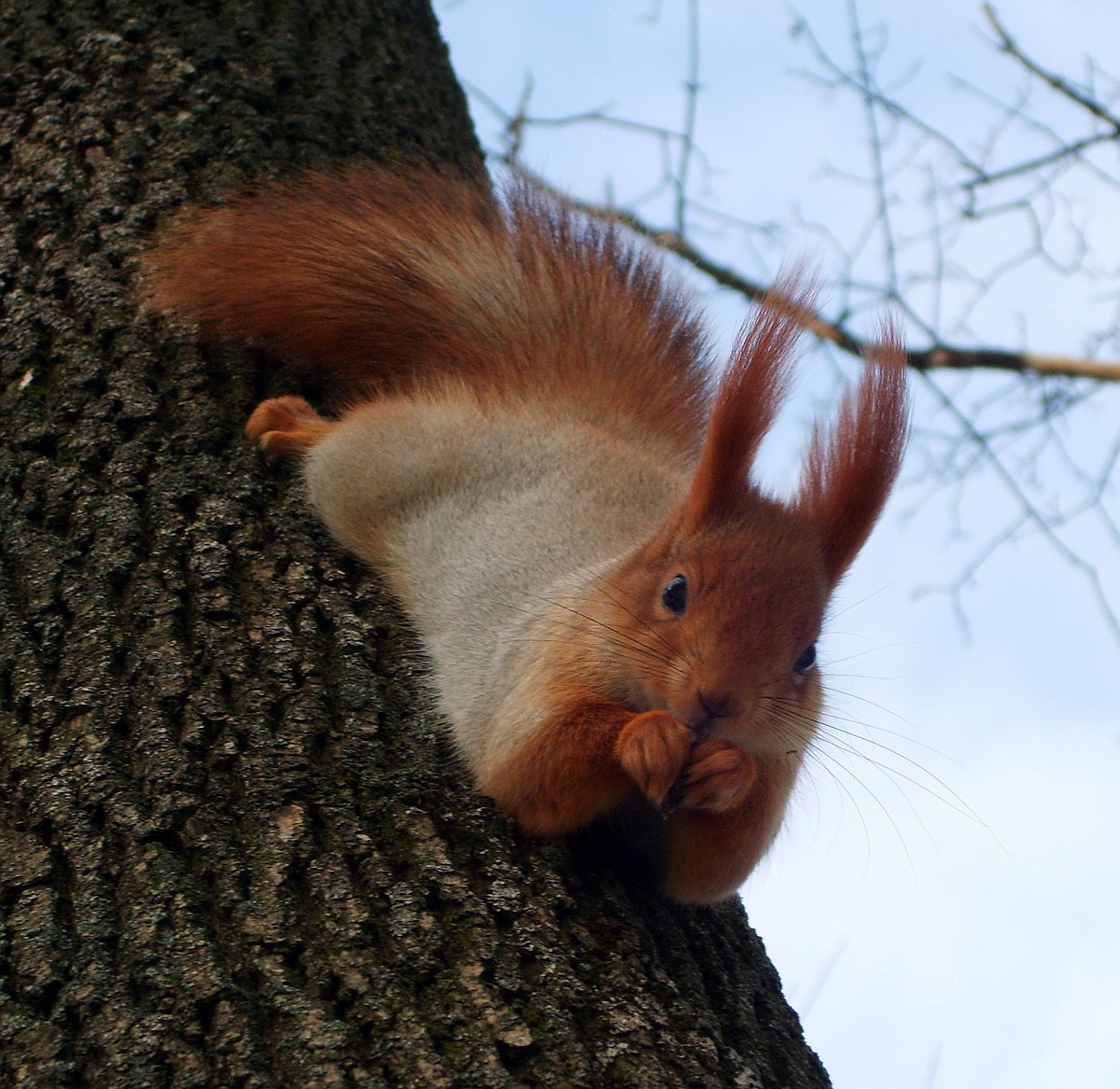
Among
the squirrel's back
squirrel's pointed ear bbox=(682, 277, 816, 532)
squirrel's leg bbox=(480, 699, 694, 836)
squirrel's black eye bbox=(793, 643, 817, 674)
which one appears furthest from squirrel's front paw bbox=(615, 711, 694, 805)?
the squirrel's back

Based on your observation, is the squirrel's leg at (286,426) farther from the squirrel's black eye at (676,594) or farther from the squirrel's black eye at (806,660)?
the squirrel's black eye at (806,660)

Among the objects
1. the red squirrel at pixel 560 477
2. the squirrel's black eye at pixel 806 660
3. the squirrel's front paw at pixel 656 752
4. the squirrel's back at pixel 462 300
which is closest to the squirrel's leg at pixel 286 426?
the red squirrel at pixel 560 477

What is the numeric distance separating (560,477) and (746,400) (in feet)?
1.75

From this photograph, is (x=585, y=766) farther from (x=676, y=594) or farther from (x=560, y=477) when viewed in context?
(x=560, y=477)

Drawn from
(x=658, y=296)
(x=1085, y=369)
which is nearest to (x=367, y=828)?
(x=658, y=296)

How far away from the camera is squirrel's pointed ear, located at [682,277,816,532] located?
7.04ft

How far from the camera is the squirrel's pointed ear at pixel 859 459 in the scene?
2219 millimetres

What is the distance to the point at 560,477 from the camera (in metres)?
2.61

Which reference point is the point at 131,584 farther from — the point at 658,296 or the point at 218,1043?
the point at 658,296

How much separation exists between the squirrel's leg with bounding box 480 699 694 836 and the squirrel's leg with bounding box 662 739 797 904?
0.05m

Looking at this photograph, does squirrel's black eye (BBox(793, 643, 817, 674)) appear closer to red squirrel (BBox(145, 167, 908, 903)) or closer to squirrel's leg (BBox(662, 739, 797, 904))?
red squirrel (BBox(145, 167, 908, 903))

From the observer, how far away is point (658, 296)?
119 inches

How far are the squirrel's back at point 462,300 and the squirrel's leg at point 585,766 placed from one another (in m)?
0.91

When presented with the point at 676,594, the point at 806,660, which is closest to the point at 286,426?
the point at 676,594
